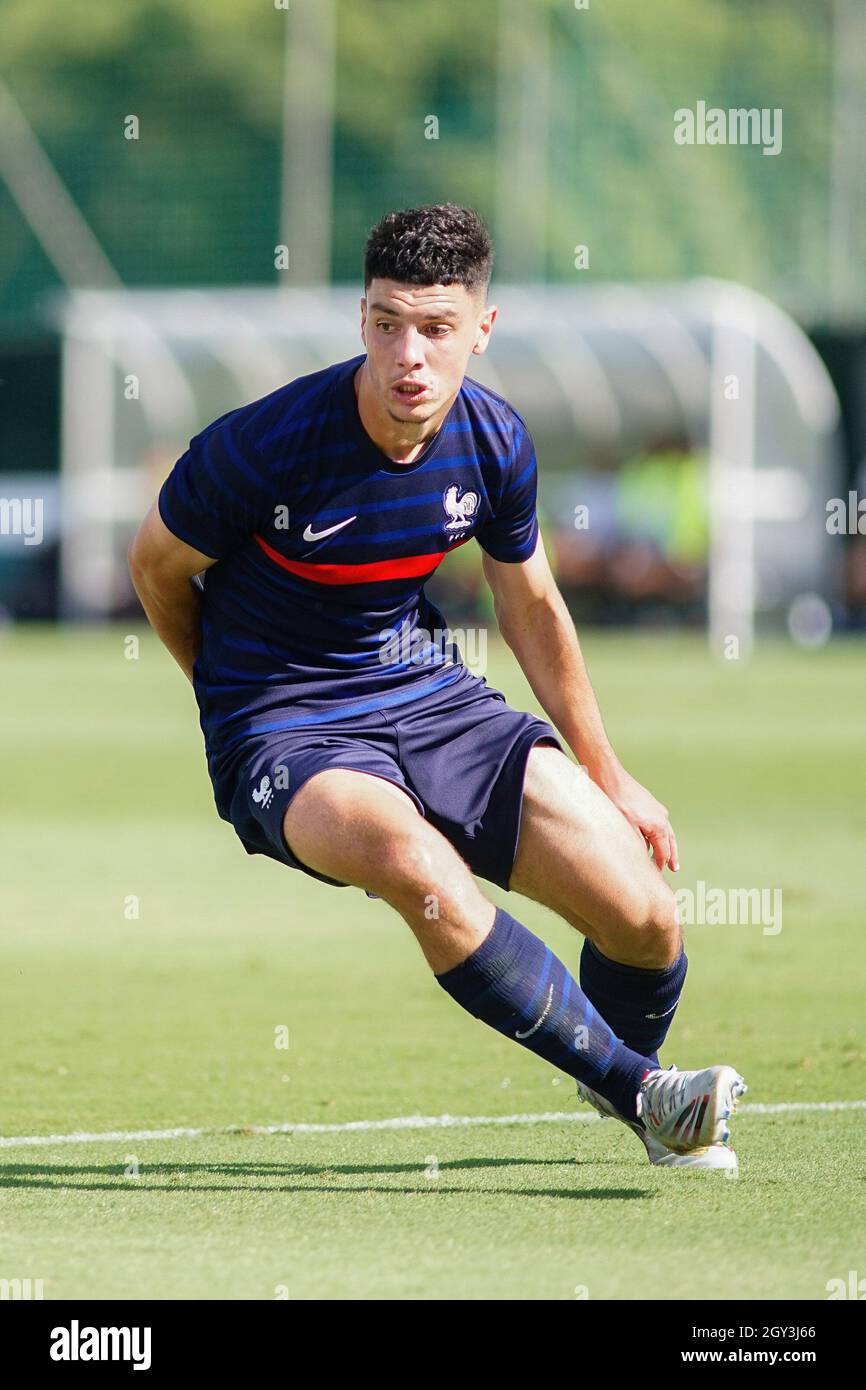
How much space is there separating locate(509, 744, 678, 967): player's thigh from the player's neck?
0.74 meters

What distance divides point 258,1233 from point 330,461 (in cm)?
168

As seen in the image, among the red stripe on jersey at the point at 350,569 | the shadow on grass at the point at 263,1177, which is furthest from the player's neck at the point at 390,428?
the shadow on grass at the point at 263,1177

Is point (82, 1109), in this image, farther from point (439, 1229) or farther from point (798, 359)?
point (798, 359)

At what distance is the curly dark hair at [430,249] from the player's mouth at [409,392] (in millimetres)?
221

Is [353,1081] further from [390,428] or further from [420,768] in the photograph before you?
[390,428]

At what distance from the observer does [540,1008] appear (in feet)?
15.4

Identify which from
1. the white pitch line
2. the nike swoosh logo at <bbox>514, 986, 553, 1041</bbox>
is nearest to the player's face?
the nike swoosh logo at <bbox>514, 986, 553, 1041</bbox>

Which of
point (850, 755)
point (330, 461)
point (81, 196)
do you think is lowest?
point (850, 755)

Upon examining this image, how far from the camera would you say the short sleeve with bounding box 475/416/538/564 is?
5184 mm

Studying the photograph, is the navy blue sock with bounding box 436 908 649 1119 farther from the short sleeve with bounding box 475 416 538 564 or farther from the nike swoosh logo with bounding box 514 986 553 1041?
the short sleeve with bounding box 475 416 538 564

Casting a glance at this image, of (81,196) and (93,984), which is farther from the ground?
(81,196)

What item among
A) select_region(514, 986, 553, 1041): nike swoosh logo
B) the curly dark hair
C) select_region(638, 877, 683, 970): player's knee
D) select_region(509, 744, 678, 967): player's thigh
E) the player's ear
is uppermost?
the curly dark hair
